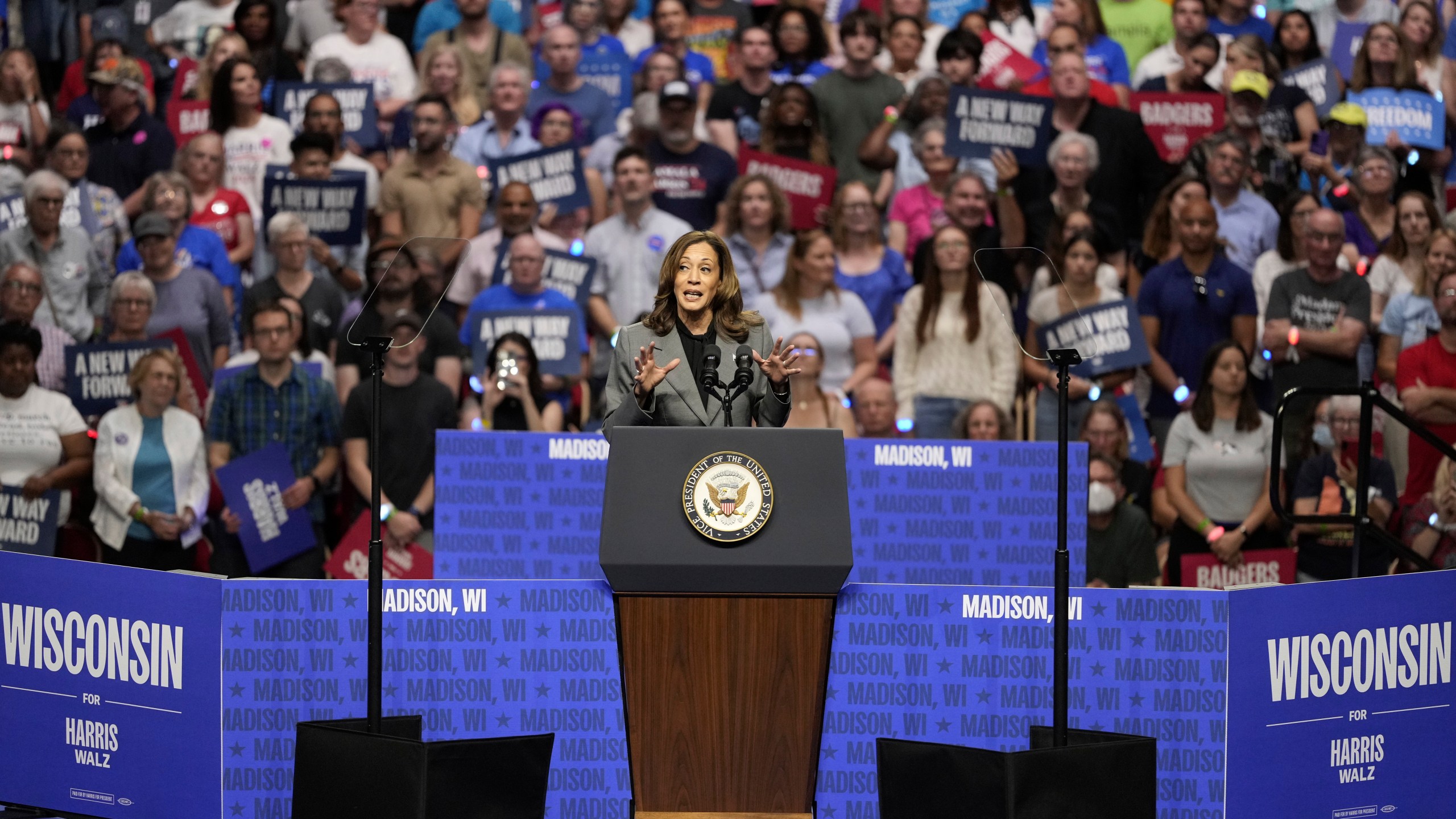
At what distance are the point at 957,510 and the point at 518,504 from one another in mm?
1710

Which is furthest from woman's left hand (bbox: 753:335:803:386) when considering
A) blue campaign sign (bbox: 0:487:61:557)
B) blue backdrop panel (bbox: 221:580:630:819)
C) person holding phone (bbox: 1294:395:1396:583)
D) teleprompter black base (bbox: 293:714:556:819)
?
blue campaign sign (bbox: 0:487:61:557)

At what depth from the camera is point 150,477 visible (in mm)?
8320

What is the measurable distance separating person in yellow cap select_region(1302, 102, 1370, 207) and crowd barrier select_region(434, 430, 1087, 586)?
413 cm

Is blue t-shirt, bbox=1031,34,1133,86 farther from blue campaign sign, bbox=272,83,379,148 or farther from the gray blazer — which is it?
the gray blazer

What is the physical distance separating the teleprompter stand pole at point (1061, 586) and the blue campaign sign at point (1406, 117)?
6225 millimetres

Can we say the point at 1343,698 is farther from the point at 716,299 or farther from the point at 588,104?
the point at 588,104

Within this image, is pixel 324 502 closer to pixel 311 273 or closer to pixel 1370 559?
pixel 311 273

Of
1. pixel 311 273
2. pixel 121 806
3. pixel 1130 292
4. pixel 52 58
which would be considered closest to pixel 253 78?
pixel 311 273

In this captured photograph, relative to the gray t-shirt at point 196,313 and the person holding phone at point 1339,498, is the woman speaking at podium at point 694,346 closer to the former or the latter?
the person holding phone at point 1339,498

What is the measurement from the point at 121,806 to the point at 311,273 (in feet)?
14.7

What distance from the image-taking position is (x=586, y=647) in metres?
4.96

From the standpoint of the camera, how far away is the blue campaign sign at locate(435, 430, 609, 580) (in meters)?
6.70

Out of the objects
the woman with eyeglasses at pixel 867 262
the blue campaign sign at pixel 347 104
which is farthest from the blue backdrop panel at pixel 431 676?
the blue campaign sign at pixel 347 104

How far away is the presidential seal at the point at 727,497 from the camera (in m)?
4.40
